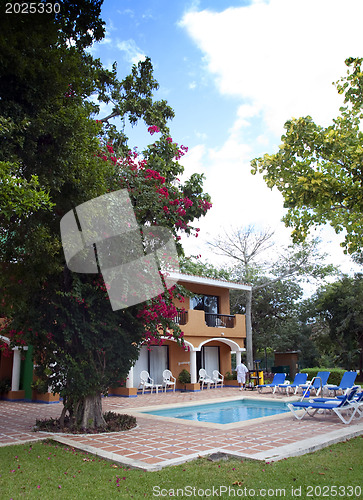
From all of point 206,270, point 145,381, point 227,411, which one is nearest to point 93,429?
point 227,411

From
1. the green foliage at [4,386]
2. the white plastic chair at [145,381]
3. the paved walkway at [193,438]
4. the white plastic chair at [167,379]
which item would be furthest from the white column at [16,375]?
the white plastic chair at [167,379]

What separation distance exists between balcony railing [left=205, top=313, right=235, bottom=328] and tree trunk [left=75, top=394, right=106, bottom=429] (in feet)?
45.4

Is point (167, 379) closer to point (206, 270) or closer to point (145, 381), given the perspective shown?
point (145, 381)

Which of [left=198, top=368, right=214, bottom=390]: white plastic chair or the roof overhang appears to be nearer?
the roof overhang

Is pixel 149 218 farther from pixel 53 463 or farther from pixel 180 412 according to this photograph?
pixel 180 412

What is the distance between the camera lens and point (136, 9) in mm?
7824

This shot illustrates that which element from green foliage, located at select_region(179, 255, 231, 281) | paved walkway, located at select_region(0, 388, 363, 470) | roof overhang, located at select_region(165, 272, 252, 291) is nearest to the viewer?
paved walkway, located at select_region(0, 388, 363, 470)

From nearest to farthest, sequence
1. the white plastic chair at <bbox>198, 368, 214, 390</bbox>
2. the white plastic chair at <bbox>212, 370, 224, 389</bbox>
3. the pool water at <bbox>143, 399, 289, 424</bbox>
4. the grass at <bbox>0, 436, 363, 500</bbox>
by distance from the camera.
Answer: the grass at <bbox>0, 436, 363, 500</bbox>
the pool water at <bbox>143, 399, 289, 424</bbox>
the white plastic chair at <bbox>198, 368, 214, 390</bbox>
the white plastic chair at <bbox>212, 370, 224, 389</bbox>

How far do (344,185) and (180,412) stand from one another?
873 centimetres

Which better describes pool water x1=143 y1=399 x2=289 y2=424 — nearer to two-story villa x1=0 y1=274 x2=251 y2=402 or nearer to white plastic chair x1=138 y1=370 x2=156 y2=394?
two-story villa x1=0 y1=274 x2=251 y2=402

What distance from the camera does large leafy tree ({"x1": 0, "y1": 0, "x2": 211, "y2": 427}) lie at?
5.87 metres

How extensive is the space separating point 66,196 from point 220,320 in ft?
57.3

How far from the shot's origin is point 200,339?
21.4 meters

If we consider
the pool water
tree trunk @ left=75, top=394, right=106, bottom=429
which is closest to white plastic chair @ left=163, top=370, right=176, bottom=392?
the pool water
